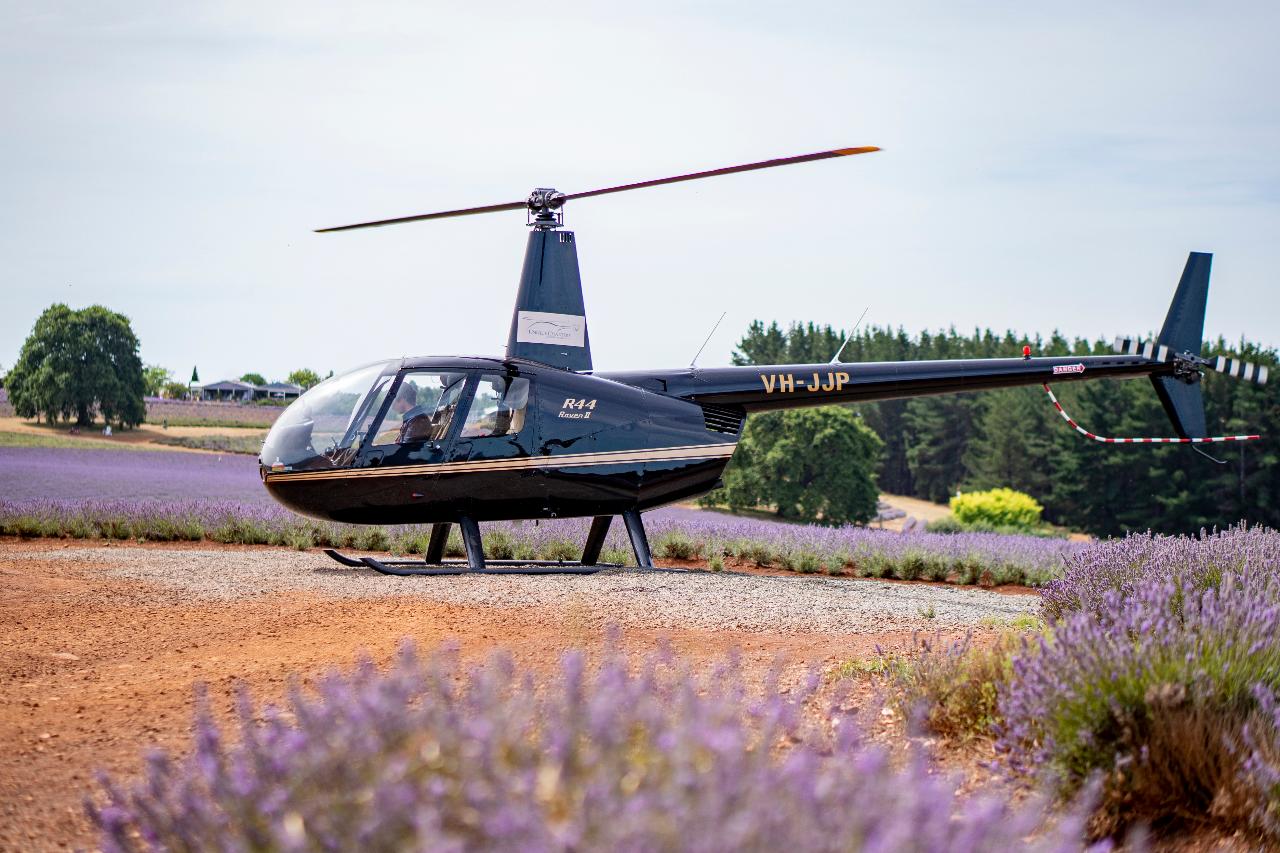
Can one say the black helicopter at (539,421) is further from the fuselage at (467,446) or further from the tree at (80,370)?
the tree at (80,370)

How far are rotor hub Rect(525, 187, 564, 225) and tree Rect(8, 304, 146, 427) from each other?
2269 centimetres

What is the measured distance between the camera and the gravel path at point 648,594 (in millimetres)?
7348

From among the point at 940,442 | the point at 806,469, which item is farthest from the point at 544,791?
the point at 940,442

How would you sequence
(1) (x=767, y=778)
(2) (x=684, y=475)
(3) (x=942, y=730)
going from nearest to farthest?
(1) (x=767, y=778), (3) (x=942, y=730), (2) (x=684, y=475)

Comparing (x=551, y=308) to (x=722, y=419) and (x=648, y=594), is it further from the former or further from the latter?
(x=648, y=594)

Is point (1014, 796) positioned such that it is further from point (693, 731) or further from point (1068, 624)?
point (693, 731)

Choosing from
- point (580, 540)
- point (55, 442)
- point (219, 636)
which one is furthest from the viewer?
point (55, 442)

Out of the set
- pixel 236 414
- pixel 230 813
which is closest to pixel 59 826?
pixel 230 813

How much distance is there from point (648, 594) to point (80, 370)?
2749cm

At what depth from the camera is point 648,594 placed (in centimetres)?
802

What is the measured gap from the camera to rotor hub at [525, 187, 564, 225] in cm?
1104

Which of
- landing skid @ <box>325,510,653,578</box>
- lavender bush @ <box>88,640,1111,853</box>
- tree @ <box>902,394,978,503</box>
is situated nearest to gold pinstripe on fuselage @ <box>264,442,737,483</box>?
landing skid @ <box>325,510,653,578</box>

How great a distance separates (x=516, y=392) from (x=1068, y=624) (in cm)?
651

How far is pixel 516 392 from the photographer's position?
33.9 ft
